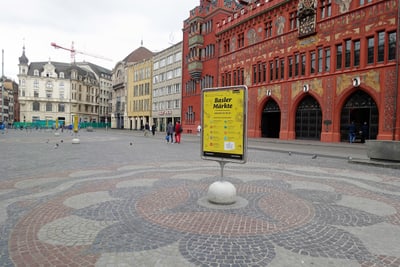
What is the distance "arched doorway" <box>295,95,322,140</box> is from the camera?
2895 centimetres

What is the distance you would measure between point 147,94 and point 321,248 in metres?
66.9

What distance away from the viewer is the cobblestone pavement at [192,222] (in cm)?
331

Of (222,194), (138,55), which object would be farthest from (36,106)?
(222,194)

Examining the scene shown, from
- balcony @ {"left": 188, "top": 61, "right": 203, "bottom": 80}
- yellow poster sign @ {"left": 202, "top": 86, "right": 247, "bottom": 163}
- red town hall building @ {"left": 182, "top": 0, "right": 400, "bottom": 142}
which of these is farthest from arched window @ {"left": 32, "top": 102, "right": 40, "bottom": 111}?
yellow poster sign @ {"left": 202, "top": 86, "right": 247, "bottom": 163}

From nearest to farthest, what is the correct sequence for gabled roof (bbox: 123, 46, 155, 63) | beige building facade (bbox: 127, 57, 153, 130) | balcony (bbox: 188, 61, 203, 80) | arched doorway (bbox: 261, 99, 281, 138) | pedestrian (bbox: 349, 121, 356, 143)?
pedestrian (bbox: 349, 121, 356, 143), arched doorway (bbox: 261, 99, 281, 138), balcony (bbox: 188, 61, 203, 80), beige building facade (bbox: 127, 57, 153, 130), gabled roof (bbox: 123, 46, 155, 63)

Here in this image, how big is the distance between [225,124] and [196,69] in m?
41.9

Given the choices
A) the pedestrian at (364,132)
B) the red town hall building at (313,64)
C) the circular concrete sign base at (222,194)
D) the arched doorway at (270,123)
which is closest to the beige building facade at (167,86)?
the red town hall building at (313,64)

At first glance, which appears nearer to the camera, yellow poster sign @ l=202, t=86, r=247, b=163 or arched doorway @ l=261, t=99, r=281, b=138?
yellow poster sign @ l=202, t=86, r=247, b=163

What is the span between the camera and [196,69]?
4581cm

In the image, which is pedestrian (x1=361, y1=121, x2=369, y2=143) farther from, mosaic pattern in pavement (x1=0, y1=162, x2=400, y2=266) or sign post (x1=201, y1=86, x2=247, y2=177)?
sign post (x1=201, y1=86, x2=247, y2=177)

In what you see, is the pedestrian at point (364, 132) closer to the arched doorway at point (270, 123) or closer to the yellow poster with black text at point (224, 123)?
the arched doorway at point (270, 123)

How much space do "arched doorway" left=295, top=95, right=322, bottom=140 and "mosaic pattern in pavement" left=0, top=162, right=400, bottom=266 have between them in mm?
22692

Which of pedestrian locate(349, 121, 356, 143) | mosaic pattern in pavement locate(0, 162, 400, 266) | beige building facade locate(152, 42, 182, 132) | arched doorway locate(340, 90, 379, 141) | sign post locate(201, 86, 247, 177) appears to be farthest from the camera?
beige building facade locate(152, 42, 182, 132)

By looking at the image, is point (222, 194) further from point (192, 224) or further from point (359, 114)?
point (359, 114)
